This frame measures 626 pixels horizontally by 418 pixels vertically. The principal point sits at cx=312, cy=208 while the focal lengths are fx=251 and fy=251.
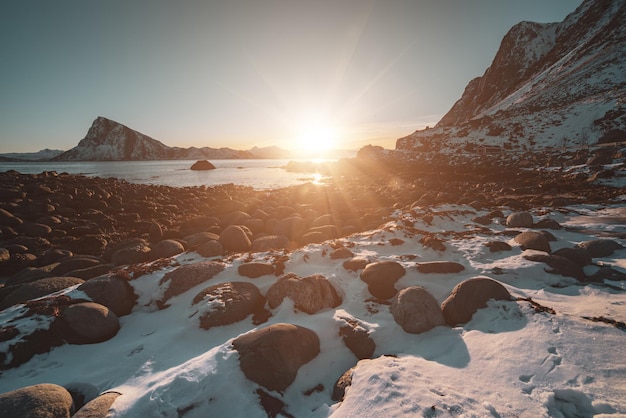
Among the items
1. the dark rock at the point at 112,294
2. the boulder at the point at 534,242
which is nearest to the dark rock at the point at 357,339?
the dark rock at the point at 112,294

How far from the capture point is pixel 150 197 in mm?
23250

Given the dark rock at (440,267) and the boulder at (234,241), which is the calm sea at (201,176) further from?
the dark rock at (440,267)

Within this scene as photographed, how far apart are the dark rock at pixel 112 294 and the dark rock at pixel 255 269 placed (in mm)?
2668

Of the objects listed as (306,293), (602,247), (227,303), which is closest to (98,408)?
(227,303)

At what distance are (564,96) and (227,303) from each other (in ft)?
175

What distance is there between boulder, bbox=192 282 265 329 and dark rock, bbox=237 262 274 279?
67cm

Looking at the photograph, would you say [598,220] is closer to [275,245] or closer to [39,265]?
[275,245]

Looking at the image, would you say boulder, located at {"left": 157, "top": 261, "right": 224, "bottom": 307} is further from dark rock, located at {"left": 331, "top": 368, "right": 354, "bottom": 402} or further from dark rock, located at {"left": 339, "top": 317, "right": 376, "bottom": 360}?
dark rock, located at {"left": 331, "top": 368, "right": 354, "bottom": 402}

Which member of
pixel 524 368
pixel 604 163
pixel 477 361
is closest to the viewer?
pixel 524 368

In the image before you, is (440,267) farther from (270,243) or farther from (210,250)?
(210,250)

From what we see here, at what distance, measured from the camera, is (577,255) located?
6.31m

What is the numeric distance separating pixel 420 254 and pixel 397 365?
4715 mm

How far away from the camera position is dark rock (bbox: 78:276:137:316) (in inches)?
229

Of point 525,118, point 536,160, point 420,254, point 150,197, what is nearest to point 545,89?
point 525,118
